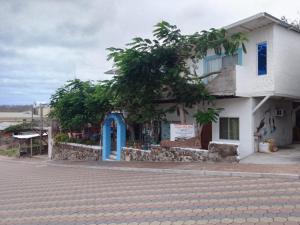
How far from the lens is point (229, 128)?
57.0 ft

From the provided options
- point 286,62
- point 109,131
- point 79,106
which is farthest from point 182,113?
point 79,106

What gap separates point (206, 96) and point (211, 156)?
3.79 meters

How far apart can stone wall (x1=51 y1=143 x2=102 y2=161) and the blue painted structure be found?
69 cm

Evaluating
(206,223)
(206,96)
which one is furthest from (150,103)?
(206,223)

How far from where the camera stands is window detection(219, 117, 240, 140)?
55.8 feet

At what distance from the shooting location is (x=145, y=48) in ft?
53.9

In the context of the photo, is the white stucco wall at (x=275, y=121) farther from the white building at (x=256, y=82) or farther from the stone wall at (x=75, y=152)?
the stone wall at (x=75, y=152)

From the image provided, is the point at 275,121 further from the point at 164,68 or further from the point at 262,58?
the point at 164,68

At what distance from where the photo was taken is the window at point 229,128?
17.0 m

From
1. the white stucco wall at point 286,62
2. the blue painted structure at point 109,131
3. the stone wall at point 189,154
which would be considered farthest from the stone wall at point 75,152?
the white stucco wall at point 286,62

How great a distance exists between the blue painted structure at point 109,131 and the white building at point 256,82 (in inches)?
213

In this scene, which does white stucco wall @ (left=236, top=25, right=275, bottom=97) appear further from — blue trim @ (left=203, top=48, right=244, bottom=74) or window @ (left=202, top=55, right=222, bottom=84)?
window @ (left=202, top=55, right=222, bottom=84)

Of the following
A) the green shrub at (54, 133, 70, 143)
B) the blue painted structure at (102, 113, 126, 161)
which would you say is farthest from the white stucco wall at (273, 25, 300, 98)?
the green shrub at (54, 133, 70, 143)

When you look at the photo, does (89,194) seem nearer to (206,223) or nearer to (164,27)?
(206,223)
